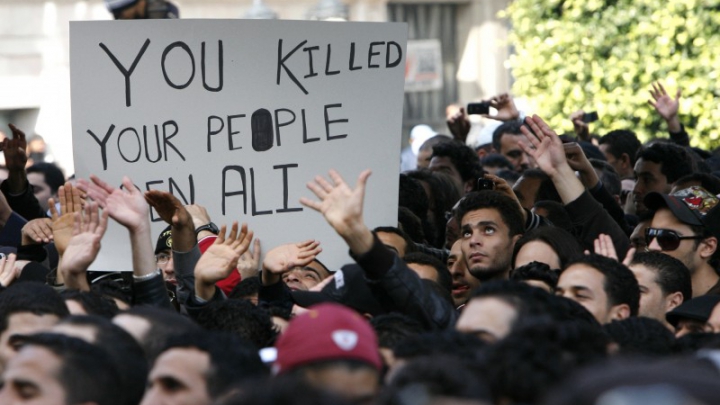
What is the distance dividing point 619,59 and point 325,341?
35.9 feet

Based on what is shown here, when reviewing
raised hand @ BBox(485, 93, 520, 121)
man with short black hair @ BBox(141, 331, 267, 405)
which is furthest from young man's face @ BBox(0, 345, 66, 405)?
raised hand @ BBox(485, 93, 520, 121)

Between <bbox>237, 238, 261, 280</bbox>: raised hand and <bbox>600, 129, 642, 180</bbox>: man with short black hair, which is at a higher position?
<bbox>600, 129, 642, 180</bbox>: man with short black hair

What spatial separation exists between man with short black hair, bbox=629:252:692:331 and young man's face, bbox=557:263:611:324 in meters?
0.60

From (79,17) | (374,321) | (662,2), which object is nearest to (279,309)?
(374,321)

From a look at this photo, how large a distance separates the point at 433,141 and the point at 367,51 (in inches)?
172

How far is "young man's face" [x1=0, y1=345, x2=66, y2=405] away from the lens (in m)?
3.95

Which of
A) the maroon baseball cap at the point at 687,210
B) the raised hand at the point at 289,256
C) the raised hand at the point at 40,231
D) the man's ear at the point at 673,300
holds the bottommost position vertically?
the man's ear at the point at 673,300

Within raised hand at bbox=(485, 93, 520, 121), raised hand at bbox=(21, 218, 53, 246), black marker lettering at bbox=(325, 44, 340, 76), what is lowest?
raised hand at bbox=(21, 218, 53, 246)

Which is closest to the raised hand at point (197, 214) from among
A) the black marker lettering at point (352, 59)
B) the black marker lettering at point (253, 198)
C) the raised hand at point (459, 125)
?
the black marker lettering at point (253, 198)

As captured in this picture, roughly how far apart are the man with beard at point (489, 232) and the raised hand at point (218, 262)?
4.33 feet

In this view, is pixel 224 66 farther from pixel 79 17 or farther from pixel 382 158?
pixel 79 17

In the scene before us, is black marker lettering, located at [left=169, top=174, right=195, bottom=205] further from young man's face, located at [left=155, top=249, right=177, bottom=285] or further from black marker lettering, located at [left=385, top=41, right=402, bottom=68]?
black marker lettering, located at [left=385, top=41, right=402, bottom=68]

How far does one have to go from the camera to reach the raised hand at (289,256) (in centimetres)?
586

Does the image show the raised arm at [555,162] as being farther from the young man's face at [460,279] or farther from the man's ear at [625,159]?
the man's ear at [625,159]
